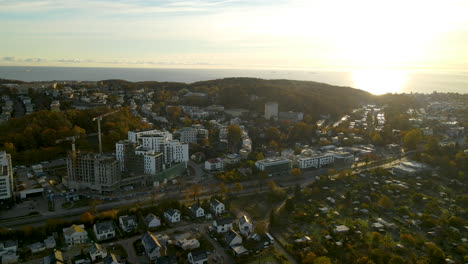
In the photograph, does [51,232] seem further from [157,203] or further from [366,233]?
[366,233]

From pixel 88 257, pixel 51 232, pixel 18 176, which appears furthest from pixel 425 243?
pixel 18 176

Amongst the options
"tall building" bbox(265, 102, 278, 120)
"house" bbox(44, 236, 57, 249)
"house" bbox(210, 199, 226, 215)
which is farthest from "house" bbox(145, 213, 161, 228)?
"tall building" bbox(265, 102, 278, 120)

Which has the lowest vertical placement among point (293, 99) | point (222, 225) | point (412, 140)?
point (222, 225)

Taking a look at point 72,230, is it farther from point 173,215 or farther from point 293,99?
point 293,99

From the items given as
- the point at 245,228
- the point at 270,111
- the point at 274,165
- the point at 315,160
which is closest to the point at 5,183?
the point at 245,228

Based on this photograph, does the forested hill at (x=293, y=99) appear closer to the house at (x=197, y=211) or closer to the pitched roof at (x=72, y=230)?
the house at (x=197, y=211)

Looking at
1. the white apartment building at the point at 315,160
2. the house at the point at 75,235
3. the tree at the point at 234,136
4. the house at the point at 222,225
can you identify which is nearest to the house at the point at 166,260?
the house at the point at 222,225
